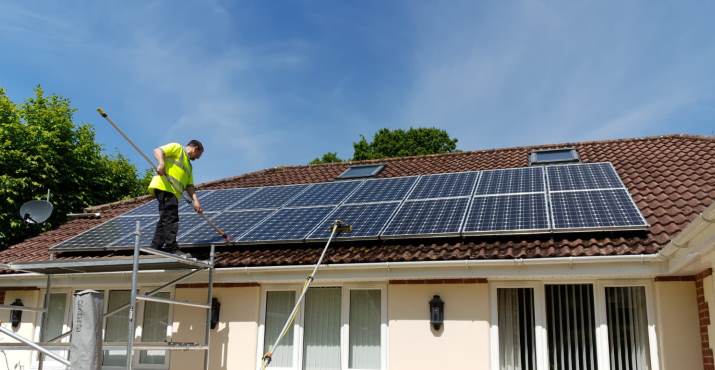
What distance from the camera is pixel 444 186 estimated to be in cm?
1147

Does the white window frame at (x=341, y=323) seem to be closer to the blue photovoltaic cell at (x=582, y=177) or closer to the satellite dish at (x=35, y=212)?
the blue photovoltaic cell at (x=582, y=177)

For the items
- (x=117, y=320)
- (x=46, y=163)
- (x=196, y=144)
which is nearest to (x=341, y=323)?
(x=196, y=144)

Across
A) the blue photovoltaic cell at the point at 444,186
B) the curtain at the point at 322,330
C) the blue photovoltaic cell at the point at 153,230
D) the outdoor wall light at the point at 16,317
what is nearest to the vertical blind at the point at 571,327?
the blue photovoltaic cell at the point at 444,186

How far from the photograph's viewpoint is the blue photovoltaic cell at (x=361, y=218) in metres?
9.77

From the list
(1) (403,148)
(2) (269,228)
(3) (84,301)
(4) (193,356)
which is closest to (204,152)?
(2) (269,228)

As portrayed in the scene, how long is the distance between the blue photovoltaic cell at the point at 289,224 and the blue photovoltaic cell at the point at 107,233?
2302 mm

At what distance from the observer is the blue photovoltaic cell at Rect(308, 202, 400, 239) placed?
9.77 meters

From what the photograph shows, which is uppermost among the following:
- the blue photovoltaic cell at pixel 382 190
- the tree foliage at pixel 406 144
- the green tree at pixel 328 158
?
the tree foliage at pixel 406 144

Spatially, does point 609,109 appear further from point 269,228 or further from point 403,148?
point 403,148

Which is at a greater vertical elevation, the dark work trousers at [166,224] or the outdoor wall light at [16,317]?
the dark work trousers at [166,224]

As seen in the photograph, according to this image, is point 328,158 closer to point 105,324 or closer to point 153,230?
point 153,230

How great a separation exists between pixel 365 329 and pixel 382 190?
3417mm

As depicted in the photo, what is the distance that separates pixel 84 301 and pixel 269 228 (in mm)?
4988

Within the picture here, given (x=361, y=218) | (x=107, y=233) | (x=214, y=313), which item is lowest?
(x=214, y=313)
